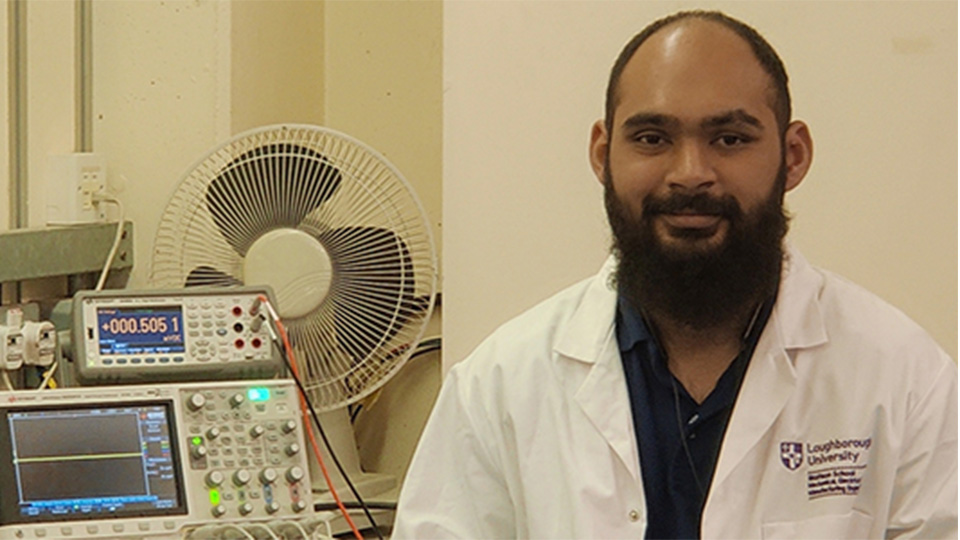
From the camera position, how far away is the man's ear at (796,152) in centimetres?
175

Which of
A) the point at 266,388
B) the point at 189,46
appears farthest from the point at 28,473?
the point at 189,46

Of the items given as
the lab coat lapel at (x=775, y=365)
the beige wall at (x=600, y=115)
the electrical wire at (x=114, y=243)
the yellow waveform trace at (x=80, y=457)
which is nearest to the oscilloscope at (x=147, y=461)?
the yellow waveform trace at (x=80, y=457)

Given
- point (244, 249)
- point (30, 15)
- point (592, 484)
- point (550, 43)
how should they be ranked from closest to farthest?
point (592, 484), point (550, 43), point (244, 249), point (30, 15)

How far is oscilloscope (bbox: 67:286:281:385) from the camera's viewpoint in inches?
82.7

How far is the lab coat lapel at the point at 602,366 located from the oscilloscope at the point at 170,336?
58 centimetres

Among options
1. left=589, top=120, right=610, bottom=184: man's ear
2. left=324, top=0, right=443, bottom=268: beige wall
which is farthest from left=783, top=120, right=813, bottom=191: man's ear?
left=324, top=0, right=443, bottom=268: beige wall

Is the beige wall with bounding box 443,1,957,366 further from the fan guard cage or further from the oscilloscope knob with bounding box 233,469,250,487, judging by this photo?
the oscilloscope knob with bounding box 233,469,250,487

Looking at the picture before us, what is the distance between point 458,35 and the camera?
2.30m

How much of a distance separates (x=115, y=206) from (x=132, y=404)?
71cm

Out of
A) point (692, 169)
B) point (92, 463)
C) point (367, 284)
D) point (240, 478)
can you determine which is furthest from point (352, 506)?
point (692, 169)

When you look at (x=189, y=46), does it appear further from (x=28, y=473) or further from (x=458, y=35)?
(x=28, y=473)

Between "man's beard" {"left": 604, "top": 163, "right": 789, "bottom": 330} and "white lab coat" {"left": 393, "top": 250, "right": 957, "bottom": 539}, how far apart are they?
0.05 m

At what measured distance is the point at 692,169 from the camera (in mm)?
1623

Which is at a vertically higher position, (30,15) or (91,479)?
(30,15)
